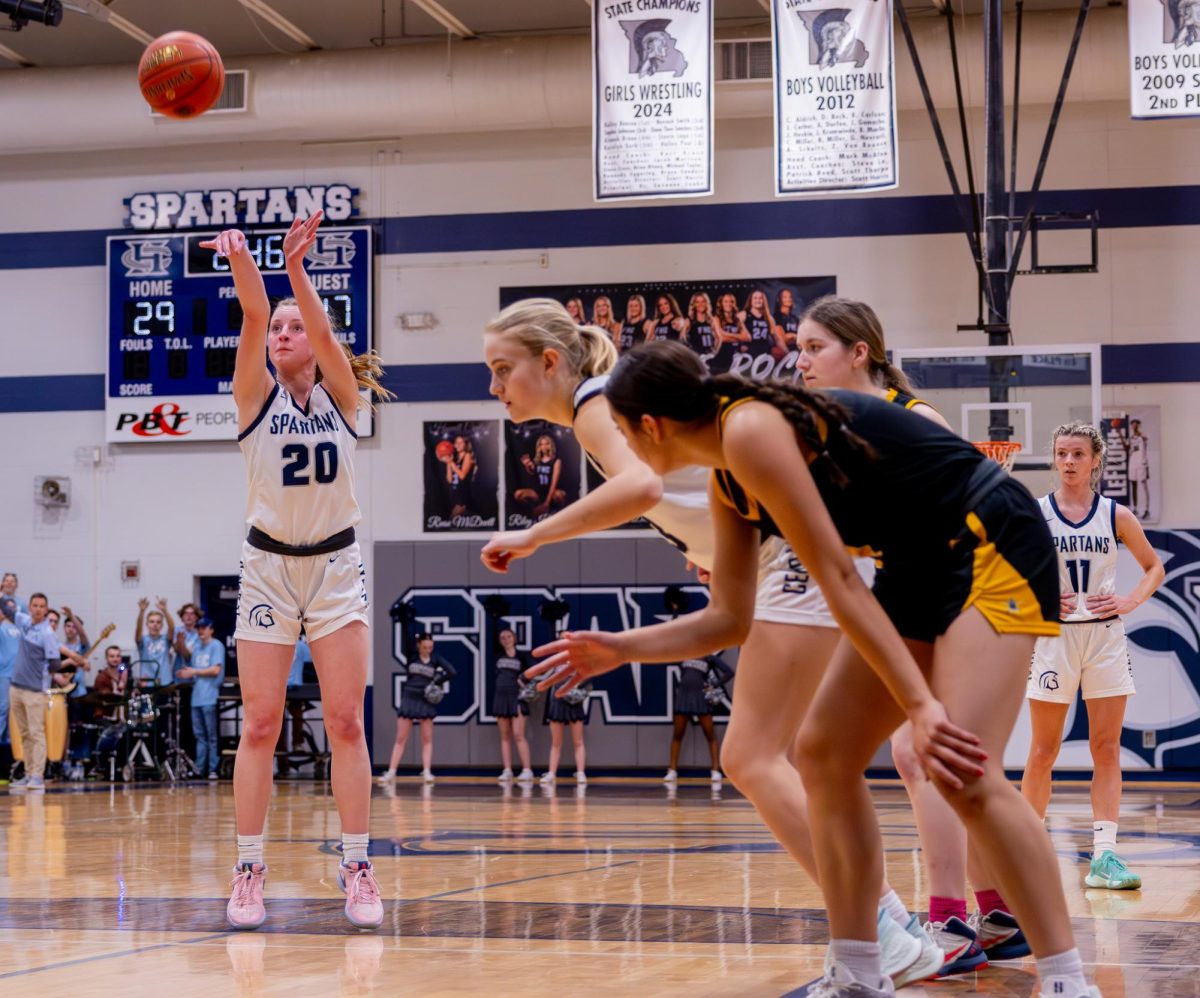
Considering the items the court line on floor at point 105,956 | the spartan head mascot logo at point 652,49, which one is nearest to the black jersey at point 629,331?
the spartan head mascot logo at point 652,49

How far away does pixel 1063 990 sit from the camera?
291 centimetres

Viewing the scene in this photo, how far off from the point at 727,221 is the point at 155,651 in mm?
8299

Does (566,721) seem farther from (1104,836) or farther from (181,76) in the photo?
(1104,836)

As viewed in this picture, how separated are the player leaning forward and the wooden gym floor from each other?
573 millimetres

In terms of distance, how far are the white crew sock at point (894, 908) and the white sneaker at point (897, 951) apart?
0.07 feet

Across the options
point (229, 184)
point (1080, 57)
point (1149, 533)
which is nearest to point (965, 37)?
point (1080, 57)

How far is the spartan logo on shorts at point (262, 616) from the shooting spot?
5.34m

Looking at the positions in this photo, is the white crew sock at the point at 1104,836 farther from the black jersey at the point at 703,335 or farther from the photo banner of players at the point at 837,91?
the black jersey at the point at 703,335

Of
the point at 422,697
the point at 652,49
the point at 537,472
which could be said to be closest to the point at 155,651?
the point at 422,697

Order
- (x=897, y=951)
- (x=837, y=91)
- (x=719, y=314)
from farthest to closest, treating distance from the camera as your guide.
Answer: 1. (x=719, y=314)
2. (x=837, y=91)
3. (x=897, y=951)

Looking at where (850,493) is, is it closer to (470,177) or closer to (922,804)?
(922,804)

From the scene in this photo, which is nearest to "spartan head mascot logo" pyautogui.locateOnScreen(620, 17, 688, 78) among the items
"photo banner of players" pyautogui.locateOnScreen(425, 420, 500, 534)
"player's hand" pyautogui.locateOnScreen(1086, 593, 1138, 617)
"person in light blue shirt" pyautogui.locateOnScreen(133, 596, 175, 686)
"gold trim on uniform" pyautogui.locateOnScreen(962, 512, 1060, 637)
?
"photo banner of players" pyautogui.locateOnScreen(425, 420, 500, 534)

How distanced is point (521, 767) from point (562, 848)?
29.8 ft

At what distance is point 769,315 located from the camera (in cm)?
1716
